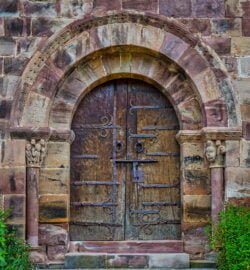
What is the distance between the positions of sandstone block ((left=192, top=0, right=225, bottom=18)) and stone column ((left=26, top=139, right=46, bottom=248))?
240 cm

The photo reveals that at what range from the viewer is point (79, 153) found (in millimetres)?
9016

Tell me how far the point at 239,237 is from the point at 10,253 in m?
2.49

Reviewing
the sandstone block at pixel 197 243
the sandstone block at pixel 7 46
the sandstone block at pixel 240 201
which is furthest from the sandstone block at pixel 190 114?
the sandstone block at pixel 7 46

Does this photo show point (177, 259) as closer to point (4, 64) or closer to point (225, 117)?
point (225, 117)

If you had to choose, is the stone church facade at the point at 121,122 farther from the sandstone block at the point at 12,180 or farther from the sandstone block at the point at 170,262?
the sandstone block at the point at 170,262

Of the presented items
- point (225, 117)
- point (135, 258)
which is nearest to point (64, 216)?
point (135, 258)

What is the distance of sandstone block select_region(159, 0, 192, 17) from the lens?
346 inches

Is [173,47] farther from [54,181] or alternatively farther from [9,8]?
[54,181]

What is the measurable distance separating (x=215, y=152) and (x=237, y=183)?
437mm

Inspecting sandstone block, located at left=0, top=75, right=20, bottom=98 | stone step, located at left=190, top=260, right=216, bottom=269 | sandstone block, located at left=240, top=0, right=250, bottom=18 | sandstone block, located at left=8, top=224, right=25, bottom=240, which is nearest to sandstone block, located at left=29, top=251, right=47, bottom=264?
sandstone block, located at left=8, top=224, right=25, bottom=240

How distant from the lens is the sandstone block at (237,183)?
8.48 meters

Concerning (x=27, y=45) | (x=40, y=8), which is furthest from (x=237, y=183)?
(x=40, y=8)

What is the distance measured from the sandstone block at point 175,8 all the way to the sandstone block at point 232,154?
1622mm

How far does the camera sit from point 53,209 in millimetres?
8648
